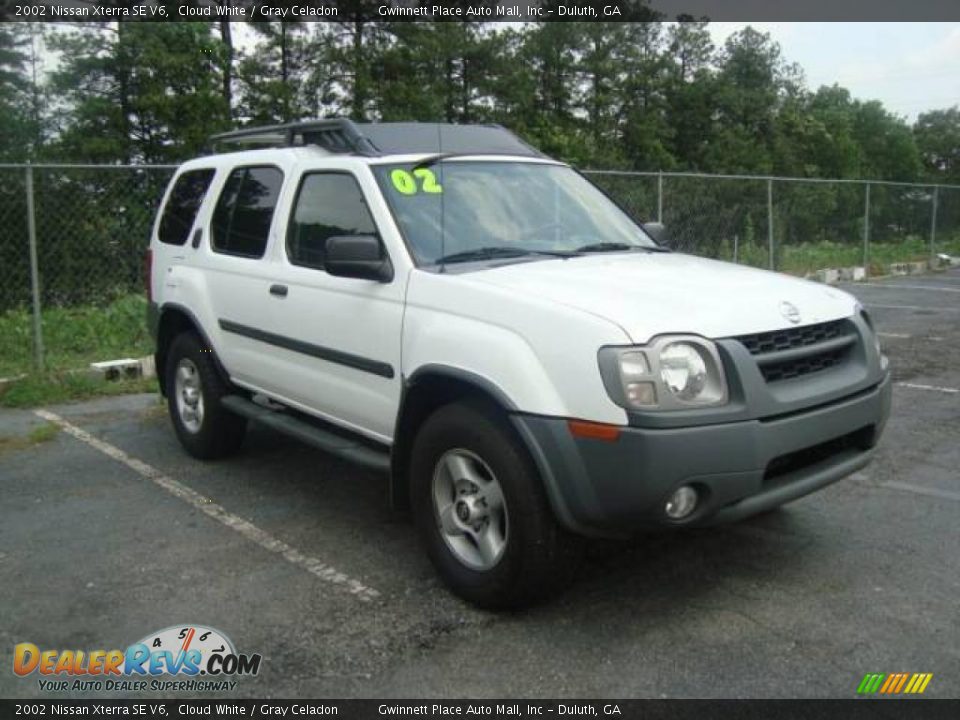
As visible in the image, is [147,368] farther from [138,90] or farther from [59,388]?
[138,90]

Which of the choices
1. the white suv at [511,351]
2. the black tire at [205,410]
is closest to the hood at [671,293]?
the white suv at [511,351]

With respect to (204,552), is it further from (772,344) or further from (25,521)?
(772,344)

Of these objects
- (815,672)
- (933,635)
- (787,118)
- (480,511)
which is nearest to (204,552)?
(480,511)

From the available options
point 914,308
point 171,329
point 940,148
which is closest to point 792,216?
point 914,308

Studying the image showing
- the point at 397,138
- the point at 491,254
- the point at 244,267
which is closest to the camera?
the point at 491,254

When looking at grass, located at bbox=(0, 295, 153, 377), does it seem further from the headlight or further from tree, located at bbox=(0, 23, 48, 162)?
tree, located at bbox=(0, 23, 48, 162)

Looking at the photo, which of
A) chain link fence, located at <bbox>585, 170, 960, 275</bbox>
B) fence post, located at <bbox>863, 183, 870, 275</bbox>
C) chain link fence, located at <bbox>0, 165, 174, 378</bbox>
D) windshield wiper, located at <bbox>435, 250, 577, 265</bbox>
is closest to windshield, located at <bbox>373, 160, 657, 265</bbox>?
windshield wiper, located at <bbox>435, 250, 577, 265</bbox>

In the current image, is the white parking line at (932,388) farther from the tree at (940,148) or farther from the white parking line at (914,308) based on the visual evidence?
the tree at (940,148)

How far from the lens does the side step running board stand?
4.16 meters

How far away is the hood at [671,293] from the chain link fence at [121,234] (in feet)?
5.46

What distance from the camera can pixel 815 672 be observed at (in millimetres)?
3135

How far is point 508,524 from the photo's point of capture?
3.39 metres

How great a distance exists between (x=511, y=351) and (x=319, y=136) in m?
2.21
